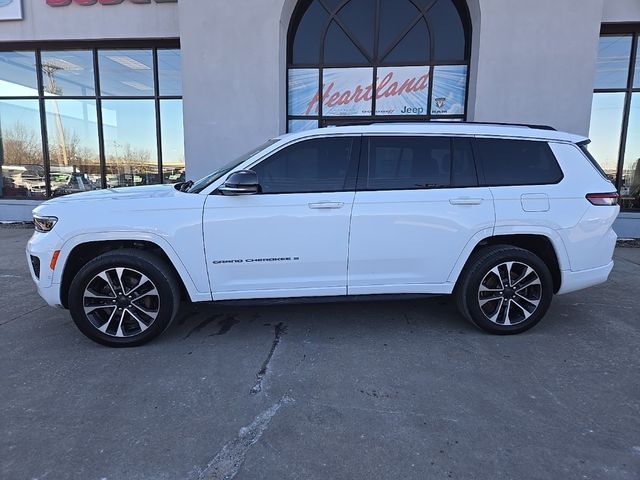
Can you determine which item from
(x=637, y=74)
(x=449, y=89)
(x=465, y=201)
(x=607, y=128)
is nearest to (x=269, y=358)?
(x=465, y=201)

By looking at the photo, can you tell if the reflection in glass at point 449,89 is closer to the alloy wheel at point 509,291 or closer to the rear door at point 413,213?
the rear door at point 413,213

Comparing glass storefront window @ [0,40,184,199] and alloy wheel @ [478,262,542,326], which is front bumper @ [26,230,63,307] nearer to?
alloy wheel @ [478,262,542,326]

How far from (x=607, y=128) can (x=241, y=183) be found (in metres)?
9.20

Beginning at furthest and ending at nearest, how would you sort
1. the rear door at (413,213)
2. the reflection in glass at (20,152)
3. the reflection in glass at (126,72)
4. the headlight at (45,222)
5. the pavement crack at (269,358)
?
1. the reflection in glass at (20,152)
2. the reflection in glass at (126,72)
3. the rear door at (413,213)
4. the headlight at (45,222)
5. the pavement crack at (269,358)

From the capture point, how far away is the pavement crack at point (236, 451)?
2.23 meters

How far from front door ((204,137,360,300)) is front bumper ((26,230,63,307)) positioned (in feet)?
4.22

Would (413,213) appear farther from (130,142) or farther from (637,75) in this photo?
(130,142)

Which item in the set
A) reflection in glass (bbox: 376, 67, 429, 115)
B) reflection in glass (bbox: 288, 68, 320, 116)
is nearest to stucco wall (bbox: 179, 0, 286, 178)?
reflection in glass (bbox: 288, 68, 320, 116)

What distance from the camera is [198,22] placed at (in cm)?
825

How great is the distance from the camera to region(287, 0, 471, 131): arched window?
28.4 feet

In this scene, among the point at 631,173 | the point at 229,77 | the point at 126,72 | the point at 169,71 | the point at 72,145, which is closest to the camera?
the point at 229,77

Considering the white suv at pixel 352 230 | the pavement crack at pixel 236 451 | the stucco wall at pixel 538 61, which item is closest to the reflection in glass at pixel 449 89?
the stucco wall at pixel 538 61

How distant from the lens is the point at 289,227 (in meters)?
3.64

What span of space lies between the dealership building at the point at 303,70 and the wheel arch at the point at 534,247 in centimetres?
491
